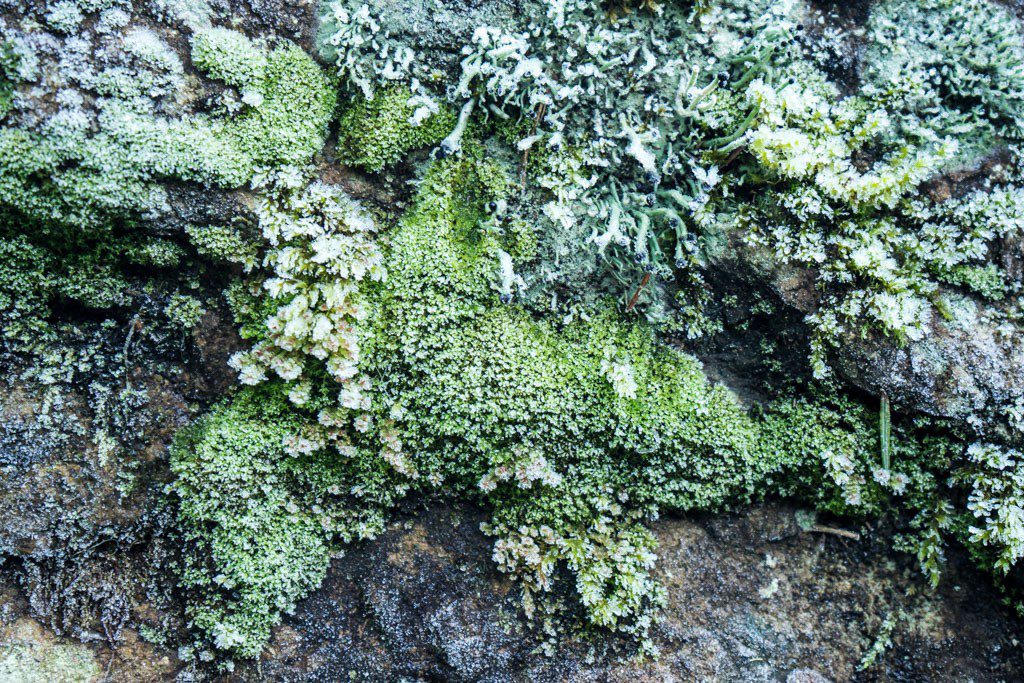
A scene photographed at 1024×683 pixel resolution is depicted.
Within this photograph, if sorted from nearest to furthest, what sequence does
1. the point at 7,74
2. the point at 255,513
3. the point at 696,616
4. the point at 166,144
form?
the point at 7,74, the point at 166,144, the point at 255,513, the point at 696,616

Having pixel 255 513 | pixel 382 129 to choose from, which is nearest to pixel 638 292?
pixel 382 129

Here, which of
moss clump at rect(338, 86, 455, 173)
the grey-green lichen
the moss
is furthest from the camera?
moss clump at rect(338, 86, 455, 173)

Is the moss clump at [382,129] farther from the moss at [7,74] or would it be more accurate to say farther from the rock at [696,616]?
the rock at [696,616]

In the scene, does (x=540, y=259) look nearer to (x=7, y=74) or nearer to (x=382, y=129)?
(x=382, y=129)

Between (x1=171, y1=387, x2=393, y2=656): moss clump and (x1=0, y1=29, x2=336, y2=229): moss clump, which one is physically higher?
(x1=0, y1=29, x2=336, y2=229): moss clump

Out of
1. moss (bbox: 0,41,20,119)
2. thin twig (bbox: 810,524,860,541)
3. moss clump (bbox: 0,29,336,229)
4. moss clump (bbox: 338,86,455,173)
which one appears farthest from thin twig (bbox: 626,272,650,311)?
moss (bbox: 0,41,20,119)

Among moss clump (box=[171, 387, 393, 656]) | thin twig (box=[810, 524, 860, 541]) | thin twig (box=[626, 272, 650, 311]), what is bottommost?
moss clump (box=[171, 387, 393, 656])

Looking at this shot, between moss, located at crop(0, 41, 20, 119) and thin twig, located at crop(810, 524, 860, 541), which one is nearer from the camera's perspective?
moss, located at crop(0, 41, 20, 119)

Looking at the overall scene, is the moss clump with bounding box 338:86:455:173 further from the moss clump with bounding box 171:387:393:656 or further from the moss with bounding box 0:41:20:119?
the moss with bounding box 0:41:20:119

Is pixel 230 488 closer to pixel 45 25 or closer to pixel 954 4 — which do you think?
pixel 45 25

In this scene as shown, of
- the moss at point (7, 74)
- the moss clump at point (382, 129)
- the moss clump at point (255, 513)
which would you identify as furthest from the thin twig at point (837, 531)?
the moss at point (7, 74)
